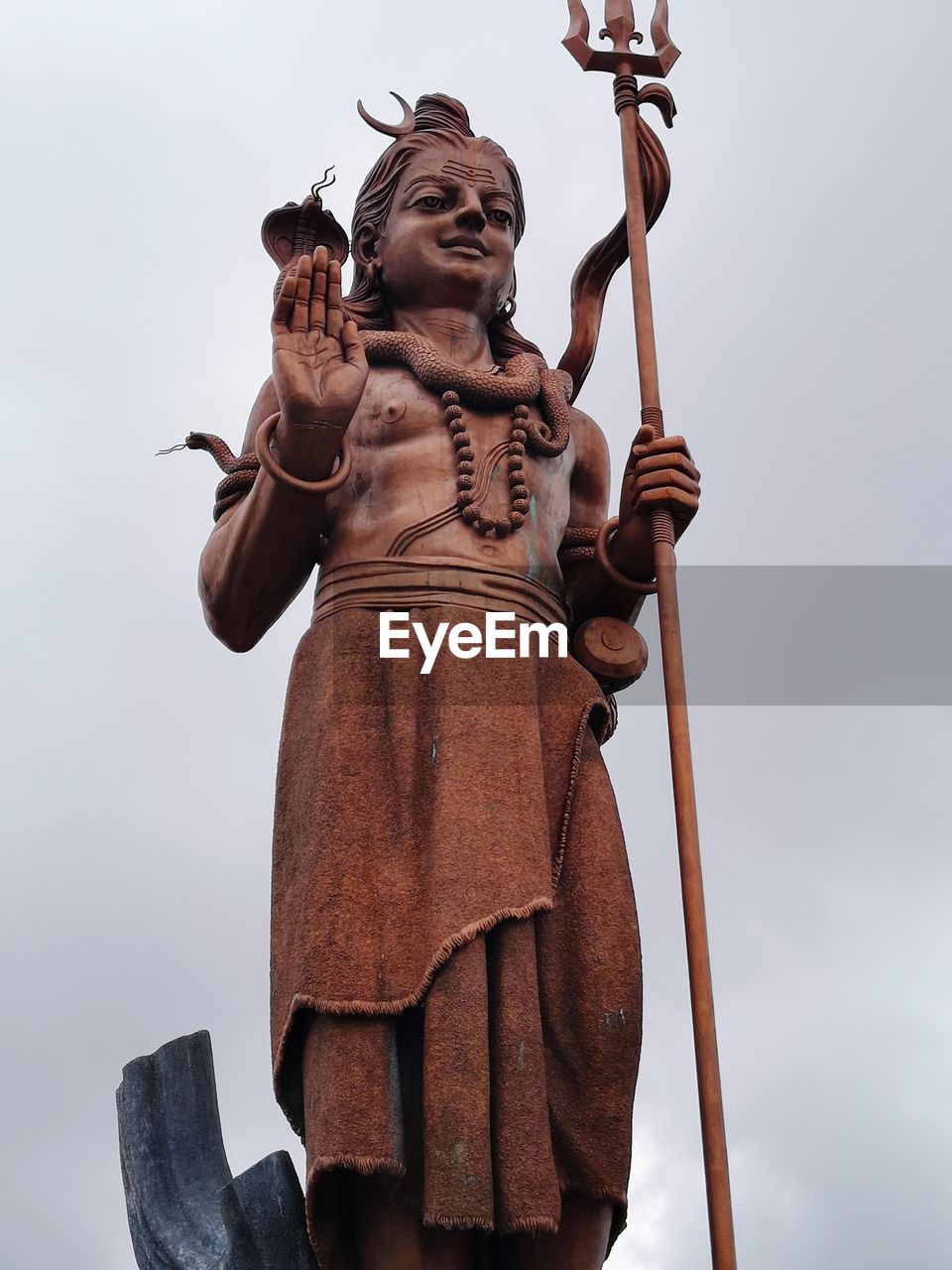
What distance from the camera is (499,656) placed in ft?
21.8

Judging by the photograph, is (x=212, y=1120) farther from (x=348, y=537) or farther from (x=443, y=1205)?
(x=348, y=537)

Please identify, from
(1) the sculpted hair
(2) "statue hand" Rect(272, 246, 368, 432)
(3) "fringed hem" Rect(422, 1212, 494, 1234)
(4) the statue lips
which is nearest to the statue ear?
(1) the sculpted hair

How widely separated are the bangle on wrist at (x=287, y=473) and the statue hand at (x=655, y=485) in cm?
121

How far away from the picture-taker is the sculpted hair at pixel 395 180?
299 inches

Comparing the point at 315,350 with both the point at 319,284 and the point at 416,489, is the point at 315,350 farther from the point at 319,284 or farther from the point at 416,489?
the point at 416,489

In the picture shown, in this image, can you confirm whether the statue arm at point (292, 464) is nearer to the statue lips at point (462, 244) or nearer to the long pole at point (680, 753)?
the statue lips at point (462, 244)

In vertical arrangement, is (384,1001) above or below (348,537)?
below

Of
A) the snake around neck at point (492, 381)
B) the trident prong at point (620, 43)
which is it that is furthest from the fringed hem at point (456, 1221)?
the trident prong at point (620, 43)

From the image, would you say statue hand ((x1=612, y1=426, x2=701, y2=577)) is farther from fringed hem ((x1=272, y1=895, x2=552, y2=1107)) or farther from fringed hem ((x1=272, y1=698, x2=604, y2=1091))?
fringed hem ((x1=272, y1=895, x2=552, y2=1107))

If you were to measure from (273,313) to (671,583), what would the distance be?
1.80 m

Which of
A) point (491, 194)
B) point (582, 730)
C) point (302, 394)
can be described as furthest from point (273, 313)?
point (582, 730)

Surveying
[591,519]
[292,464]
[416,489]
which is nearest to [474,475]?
[416,489]

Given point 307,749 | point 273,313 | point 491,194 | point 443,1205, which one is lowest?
point 443,1205

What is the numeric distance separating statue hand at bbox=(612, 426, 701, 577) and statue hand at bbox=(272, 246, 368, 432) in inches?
48.4
